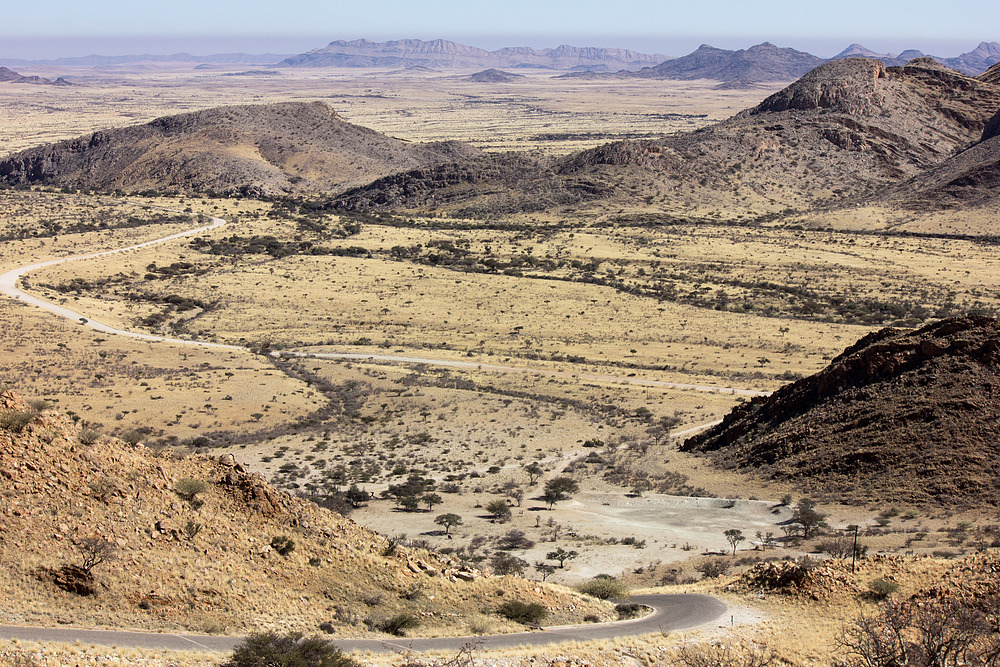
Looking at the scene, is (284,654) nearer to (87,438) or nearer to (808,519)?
(87,438)

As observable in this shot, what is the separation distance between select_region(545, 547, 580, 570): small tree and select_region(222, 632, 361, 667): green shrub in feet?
29.2

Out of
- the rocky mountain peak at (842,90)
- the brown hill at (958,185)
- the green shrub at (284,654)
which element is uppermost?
the rocky mountain peak at (842,90)

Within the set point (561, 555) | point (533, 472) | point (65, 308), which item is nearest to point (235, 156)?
point (65, 308)

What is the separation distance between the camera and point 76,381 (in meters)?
38.2

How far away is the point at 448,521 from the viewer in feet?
73.7

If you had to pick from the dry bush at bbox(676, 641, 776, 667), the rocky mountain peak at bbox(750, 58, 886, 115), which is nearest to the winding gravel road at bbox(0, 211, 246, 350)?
the dry bush at bbox(676, 641, 776, 667)

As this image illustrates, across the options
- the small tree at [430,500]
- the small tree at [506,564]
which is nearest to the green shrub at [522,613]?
the small tree at [506,564]

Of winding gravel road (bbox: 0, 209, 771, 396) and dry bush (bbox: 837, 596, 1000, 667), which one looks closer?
dry bush (bbox: 837, 596, 1000, 667)

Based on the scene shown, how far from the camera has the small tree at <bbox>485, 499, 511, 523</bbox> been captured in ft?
78.5

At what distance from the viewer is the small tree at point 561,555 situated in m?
19.9

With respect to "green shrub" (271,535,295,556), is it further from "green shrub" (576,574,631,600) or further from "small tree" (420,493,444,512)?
"small tree" (420,493,444,512)

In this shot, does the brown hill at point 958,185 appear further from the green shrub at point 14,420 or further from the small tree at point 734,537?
the green shrub at point 14,420

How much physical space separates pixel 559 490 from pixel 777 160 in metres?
93.9

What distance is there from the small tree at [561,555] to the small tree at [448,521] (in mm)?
3007
